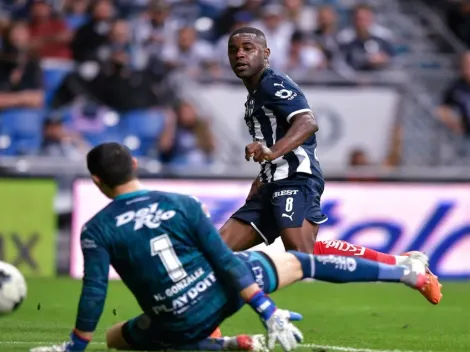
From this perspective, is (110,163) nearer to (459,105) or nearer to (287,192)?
(287,192)

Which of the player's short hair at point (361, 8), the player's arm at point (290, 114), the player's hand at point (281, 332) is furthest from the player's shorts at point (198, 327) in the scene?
the player's short hair at point (361, 8)

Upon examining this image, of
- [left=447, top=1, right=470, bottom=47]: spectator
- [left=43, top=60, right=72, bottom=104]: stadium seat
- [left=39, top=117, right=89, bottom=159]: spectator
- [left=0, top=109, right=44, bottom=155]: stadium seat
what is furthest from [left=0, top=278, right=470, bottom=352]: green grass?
[left=447, top=1, right=470, bottom=47]: spectator

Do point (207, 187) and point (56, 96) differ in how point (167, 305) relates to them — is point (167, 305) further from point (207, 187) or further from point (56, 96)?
point (56, 96)

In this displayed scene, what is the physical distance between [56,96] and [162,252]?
11.0 metres

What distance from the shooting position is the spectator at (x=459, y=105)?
16672 millimetres

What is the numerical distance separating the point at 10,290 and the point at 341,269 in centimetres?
189

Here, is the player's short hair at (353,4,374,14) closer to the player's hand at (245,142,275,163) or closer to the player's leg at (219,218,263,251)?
the player's leg at (219,218,263,251)

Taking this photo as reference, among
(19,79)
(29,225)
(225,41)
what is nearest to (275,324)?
(29,225)

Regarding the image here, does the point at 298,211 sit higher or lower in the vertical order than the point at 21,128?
higher

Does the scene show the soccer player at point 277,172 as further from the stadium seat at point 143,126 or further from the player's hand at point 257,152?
the stadium seat at point 143,126

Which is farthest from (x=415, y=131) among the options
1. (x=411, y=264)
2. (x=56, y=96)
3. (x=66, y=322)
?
(x=411, y=264)

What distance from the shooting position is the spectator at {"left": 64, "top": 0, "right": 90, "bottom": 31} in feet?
55.3

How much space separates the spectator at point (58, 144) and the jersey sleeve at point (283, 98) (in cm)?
852

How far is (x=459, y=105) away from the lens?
1675 cm
